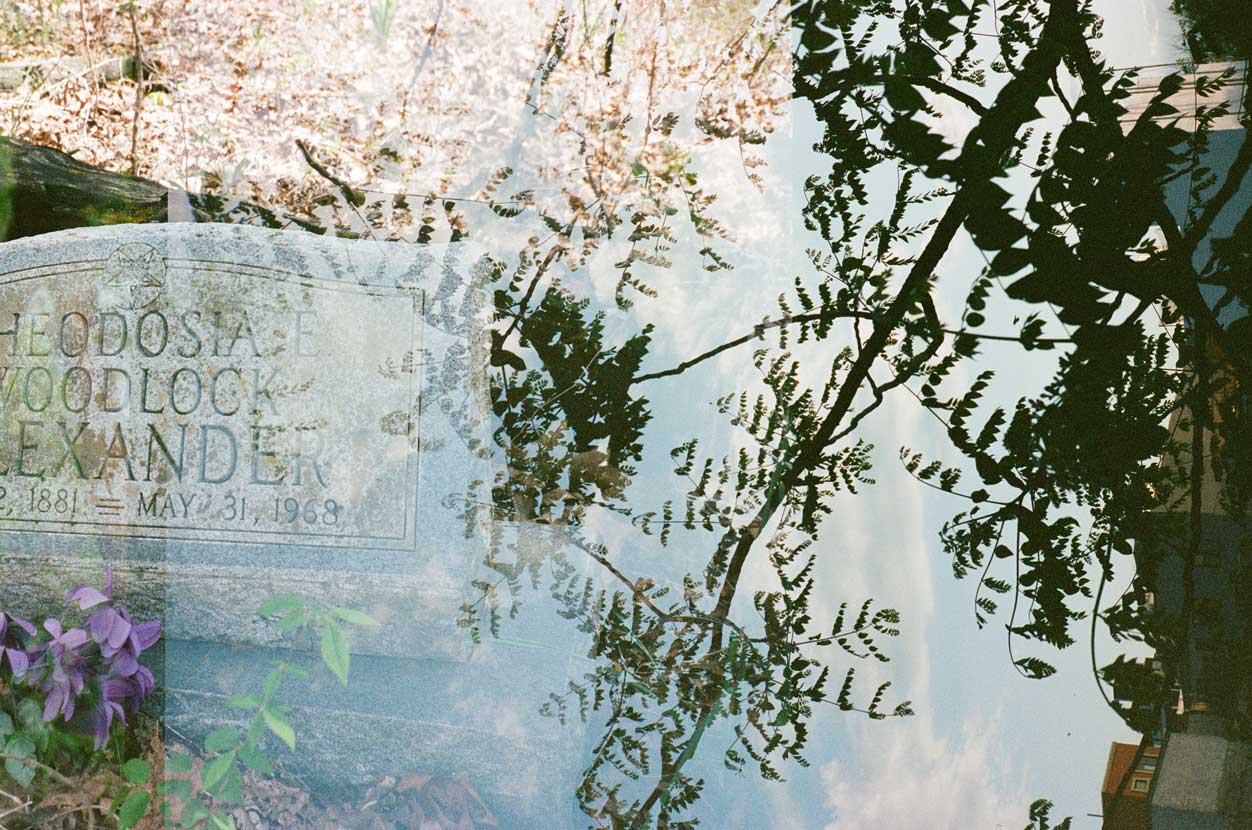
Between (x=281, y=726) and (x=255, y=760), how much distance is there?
0.53 feet

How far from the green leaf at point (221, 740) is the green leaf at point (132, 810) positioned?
16cm

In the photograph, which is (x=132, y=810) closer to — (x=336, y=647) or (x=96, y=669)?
(x=96, y=669)

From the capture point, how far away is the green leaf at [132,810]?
6.28 ft

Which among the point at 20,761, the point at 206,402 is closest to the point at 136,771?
the point at 20,761

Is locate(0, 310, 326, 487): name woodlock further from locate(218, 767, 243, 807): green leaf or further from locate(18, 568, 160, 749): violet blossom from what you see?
locate(218, 767, 243, 807): green leaf

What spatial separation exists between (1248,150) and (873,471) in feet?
2.94

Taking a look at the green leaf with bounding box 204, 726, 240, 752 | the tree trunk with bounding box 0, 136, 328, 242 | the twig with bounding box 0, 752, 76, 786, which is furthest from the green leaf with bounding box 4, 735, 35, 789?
the tree trunk with bounding box 0, 136, 328, 242

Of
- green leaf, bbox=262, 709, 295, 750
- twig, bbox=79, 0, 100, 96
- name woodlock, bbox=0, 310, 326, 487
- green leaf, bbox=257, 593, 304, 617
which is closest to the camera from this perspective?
green leaf, bbox=262, 709, 295, 750

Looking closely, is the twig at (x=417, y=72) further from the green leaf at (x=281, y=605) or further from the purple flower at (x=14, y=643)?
the purple flower at (x=14, y=643)

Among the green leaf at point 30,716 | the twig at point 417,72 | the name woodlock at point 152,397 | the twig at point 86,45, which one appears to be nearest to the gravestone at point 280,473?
the name woodlock at point 152,397

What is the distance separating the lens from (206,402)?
7.07 ft

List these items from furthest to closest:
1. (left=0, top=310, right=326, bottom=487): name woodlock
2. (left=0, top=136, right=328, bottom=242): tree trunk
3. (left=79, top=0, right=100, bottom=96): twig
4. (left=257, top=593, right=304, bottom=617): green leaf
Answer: (left=79, top=0, right=100, bottom=96): twig → (left=0, top=136, right=328, bottom=242): tree trunk → (left=0, top=310, right=326, bottom=487): name woodlock → (left=257, top=593, right=304, bottom=617): green leaf

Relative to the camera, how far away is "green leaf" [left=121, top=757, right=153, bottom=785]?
6.46 feet

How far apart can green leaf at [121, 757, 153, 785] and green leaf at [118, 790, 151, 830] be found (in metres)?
0.04
